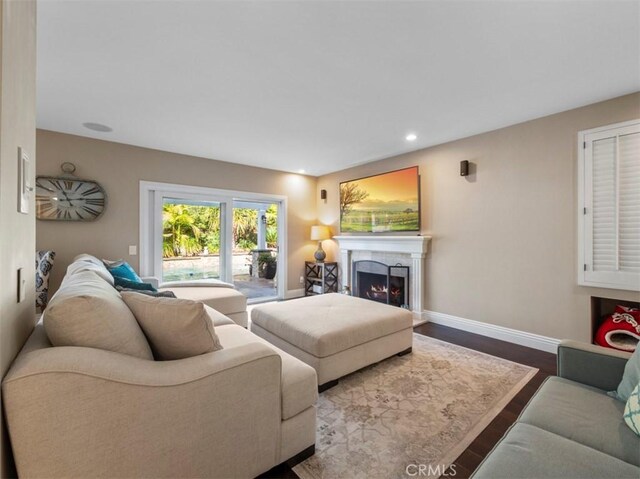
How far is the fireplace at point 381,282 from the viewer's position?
168 inches

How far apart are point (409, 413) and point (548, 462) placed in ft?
3.57

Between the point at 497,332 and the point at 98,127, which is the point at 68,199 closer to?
the point at 98,127

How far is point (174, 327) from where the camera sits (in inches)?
50.9

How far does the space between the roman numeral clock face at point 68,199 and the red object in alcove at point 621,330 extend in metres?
5.54

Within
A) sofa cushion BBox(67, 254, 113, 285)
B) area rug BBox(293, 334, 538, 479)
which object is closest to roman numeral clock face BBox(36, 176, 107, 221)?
Answer: sofa cushion BBox(67, 254, 113, 285)

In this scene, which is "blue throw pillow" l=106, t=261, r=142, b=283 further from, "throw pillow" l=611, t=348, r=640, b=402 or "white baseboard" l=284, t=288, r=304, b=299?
"throw pillow" l=611, t=348, r=640, b=402

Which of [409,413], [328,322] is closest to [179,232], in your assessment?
[328,322]

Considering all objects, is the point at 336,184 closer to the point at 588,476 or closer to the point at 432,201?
the point at 432,201

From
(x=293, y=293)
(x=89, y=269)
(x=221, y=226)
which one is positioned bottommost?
(x=293, y=293)

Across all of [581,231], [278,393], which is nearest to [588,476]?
[278,393]

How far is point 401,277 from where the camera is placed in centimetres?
432

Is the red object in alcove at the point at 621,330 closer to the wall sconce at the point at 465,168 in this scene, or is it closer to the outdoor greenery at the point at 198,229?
the wall sconce at the point at 465,168

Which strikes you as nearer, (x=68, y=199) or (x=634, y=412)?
(x=634, y=412)

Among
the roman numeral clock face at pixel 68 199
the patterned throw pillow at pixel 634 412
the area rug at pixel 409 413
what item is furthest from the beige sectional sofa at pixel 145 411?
the roman numeral clock face at pixel 68 199
